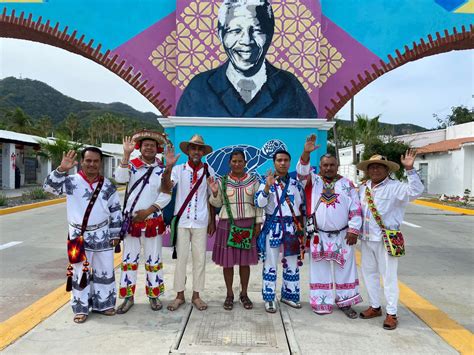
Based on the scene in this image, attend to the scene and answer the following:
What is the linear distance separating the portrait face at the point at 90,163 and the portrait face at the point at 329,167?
2168 millimetres

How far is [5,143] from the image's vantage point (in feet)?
67.1

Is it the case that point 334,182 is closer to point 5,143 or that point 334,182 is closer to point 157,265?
point 157,265

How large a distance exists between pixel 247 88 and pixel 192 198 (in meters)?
2.80

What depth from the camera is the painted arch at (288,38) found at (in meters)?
6.28

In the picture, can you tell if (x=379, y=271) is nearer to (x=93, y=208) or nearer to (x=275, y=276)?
(x=275, y=276)

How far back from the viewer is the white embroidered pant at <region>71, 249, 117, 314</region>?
3768 millimetres

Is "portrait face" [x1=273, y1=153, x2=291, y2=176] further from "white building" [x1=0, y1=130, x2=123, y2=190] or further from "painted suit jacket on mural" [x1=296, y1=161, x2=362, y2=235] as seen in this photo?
"white building" [x1=0, y1=130, x2=123, y2=190]

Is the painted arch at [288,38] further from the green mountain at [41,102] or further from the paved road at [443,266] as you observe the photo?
the green mountain at [41,102]

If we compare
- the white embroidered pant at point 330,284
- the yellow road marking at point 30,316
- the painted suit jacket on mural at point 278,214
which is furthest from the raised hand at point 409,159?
the yellow road marking at point 30,316

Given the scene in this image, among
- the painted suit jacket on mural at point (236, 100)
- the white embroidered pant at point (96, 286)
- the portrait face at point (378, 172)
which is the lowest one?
the white embroidered pant at point (96, 286)

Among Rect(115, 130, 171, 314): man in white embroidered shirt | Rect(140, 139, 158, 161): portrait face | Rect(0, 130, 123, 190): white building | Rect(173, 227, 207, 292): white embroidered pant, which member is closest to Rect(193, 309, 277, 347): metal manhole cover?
Rect(173, 227, 207, 292): white embroidered pant

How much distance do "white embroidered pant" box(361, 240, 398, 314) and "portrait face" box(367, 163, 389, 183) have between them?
1.95 ft

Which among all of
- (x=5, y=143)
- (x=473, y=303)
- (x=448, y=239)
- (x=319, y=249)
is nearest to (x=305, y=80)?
(x=319, y=249)

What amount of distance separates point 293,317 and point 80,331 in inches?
77.0
